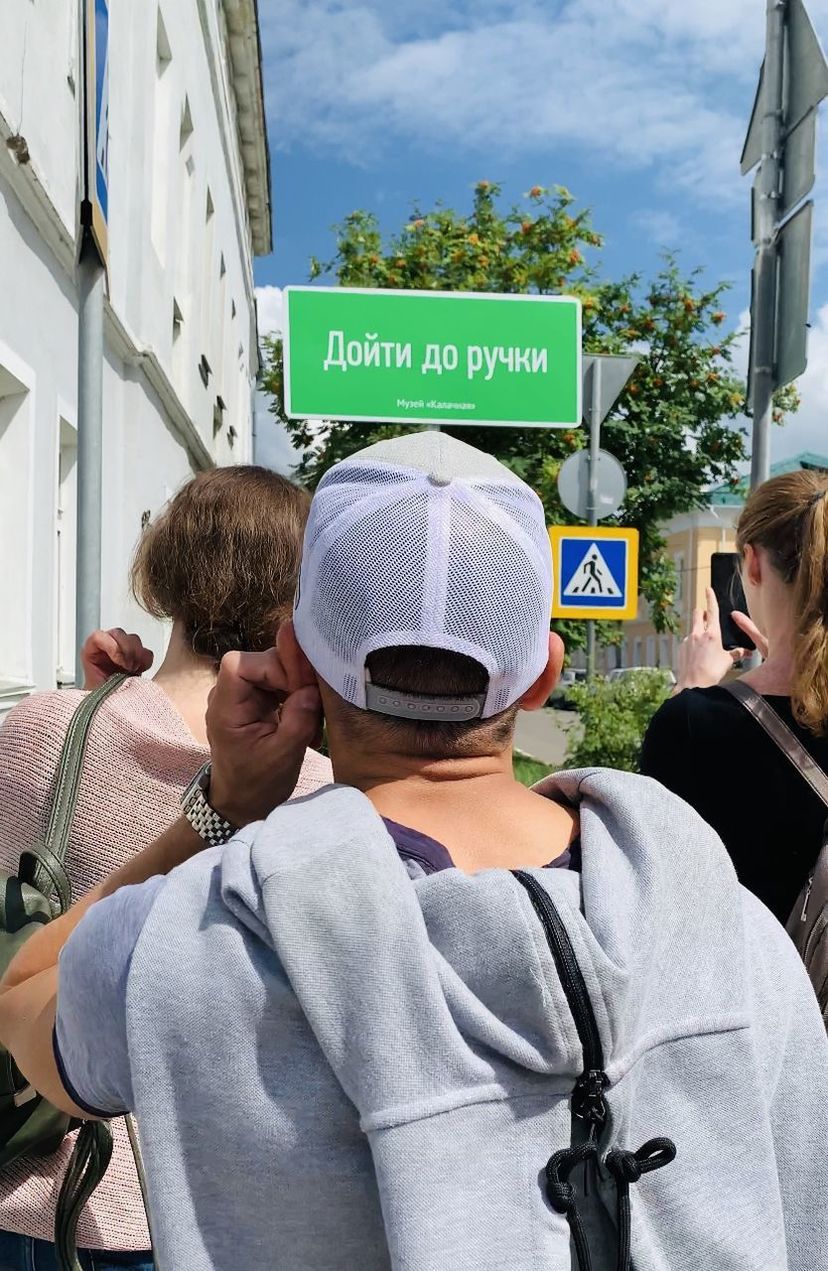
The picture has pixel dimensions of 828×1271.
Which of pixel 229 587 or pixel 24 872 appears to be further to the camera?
pixel 229 587

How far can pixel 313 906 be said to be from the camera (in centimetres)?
97

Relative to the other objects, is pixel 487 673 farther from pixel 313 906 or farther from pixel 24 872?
pixel 24 872

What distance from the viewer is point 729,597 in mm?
2680

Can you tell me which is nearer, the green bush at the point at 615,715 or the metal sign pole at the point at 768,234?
the metal sign pole at the point at 768,234

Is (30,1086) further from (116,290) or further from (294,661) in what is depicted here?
(116,290)

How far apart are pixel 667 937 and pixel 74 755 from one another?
938mm

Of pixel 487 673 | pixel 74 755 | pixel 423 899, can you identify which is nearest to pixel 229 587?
pixel 74 755

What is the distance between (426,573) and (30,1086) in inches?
30.7

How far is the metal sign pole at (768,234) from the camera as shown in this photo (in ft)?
15.4

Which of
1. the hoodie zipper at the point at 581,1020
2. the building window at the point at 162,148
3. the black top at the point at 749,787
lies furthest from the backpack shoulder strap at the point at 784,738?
the building window at the point at 162,148

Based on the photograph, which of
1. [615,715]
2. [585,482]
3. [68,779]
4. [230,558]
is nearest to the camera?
[68,779]

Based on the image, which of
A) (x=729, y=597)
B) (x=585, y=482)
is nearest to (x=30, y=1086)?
(x=729, y=597)

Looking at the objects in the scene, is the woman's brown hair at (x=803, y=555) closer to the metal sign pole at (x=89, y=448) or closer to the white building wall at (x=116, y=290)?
the metal sign pole at (x=89, y=448)

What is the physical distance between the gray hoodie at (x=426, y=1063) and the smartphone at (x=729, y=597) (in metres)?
1.66
